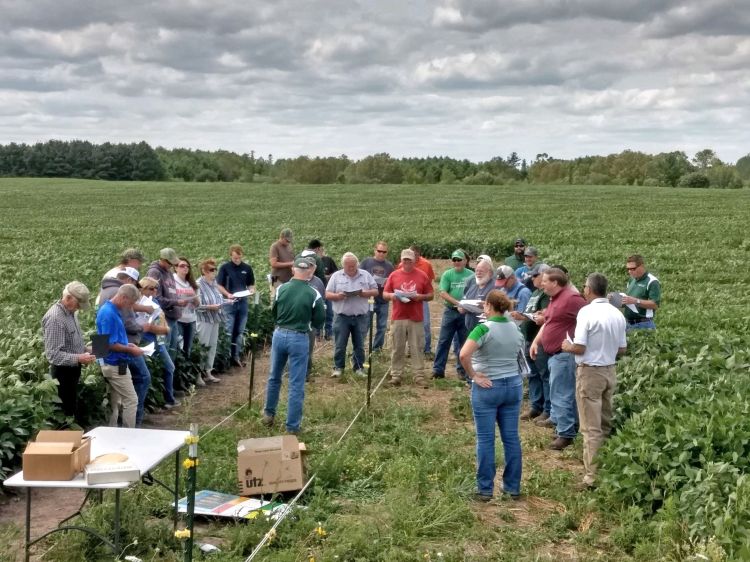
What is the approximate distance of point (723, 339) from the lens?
10.1 m

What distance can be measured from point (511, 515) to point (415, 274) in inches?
222

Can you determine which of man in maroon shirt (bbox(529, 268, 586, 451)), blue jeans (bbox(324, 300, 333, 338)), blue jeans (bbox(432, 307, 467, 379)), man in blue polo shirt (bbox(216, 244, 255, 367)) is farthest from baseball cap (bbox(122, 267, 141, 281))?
blue jeans (bbox(324, 300, 333, 338))

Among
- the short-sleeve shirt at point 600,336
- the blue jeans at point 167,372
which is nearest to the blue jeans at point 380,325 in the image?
the blue jeans at point 167,372

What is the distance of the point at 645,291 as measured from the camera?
36.4 ft

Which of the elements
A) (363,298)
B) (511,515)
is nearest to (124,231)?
(363,298)

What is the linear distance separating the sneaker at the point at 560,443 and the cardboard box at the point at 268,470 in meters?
3.43

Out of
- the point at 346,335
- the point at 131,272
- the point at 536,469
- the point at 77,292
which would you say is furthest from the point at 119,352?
the point at 536,469

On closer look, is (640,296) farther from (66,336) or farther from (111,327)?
(66,336)

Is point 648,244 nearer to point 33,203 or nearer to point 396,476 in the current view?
point 396,476

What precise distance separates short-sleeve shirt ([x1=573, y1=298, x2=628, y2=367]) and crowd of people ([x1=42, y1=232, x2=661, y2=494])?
0.04 ft

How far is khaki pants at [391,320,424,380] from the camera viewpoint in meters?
12.1

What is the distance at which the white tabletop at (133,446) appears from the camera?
5.63m

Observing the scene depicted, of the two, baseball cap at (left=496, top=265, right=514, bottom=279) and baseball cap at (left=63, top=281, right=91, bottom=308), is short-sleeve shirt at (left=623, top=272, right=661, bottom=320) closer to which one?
baseball cap at (left=496, top=265, right=514, bottom=279)

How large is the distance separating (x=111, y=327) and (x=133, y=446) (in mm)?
2407
